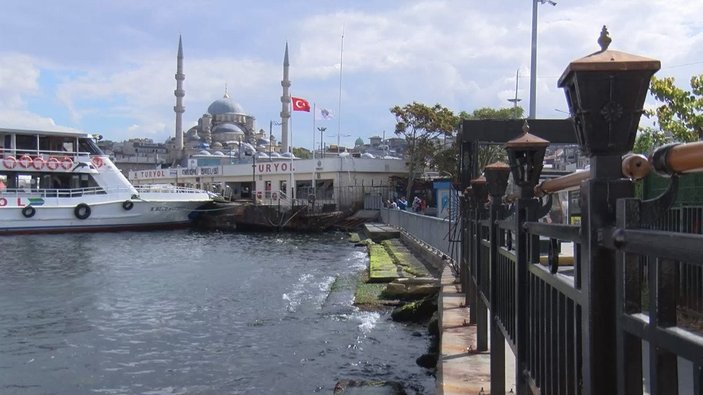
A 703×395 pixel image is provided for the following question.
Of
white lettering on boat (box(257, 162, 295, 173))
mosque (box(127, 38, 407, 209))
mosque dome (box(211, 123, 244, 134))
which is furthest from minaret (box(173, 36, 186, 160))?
white lettering on boat (box(257, 162, 295, 173))

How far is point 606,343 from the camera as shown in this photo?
207 centimetres

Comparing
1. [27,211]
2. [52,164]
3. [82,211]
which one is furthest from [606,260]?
[52,164]

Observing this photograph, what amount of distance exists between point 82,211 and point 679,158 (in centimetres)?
4092

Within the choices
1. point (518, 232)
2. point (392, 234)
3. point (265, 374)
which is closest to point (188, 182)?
point (392, 234)

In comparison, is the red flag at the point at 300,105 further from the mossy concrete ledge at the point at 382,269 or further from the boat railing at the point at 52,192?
the mossy concrete ledge at the point at 382,269

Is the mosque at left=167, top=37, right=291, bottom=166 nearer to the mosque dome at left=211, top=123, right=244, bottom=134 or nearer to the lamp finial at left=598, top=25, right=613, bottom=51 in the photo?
the mosque dome at left=211, top=123, right=244, bottom=134

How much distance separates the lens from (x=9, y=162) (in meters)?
37.1

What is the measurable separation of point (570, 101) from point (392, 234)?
89.5 ft

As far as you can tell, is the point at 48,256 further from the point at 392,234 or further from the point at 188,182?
the point at 188,182

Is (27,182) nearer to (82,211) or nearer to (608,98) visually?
(82,211)

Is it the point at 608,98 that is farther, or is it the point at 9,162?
the point at 9,162

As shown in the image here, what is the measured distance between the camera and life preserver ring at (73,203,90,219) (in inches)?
1533

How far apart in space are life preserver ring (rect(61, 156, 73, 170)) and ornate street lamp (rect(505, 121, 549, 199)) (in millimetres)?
39537

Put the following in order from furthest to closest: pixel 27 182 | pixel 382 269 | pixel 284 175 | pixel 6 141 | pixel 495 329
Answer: pixel 284 175, pixel 27 182, pixel 6 141, pixel 382 269, pixel 495 329
